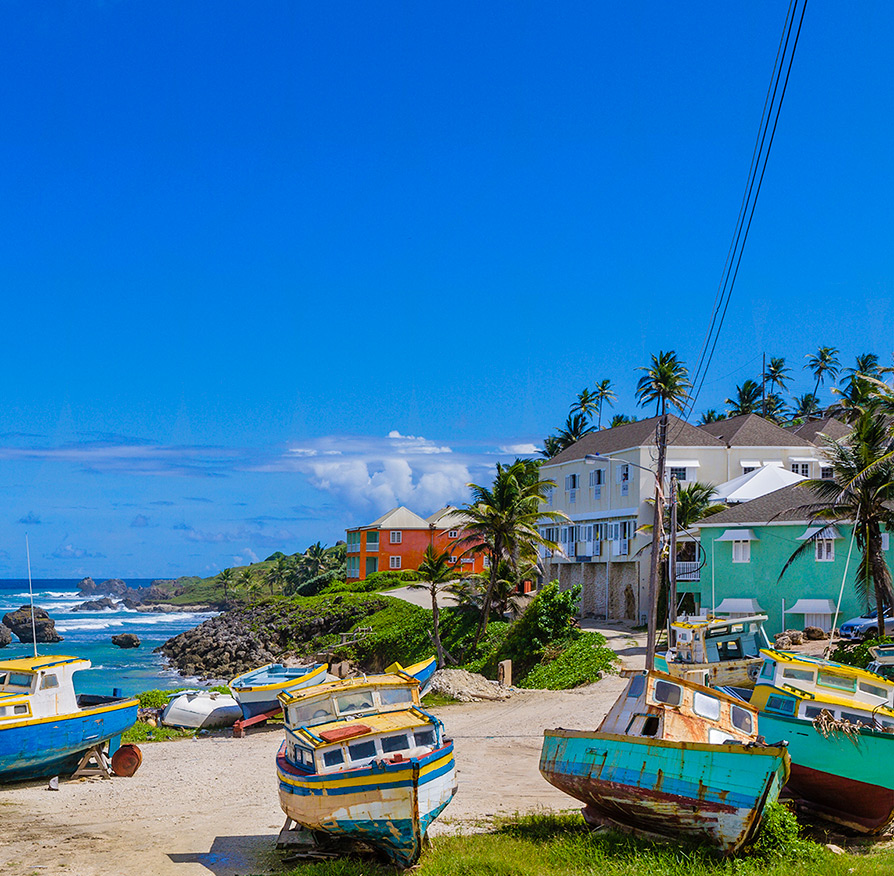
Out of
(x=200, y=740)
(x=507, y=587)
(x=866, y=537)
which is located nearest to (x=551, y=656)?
(x=507, y=587)

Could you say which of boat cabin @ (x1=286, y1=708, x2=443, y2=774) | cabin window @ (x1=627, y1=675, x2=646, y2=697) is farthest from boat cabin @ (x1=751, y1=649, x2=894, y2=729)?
boat cabin @ (x1=286, y1=708, x2=443, y2=774)

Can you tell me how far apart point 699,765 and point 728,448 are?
145ft

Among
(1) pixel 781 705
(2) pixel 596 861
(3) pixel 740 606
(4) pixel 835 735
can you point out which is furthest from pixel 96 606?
(4) pixel 835 735

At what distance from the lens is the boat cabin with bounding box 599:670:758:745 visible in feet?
48.0

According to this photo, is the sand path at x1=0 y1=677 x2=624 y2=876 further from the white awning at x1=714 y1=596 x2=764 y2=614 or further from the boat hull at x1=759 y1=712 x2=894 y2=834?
the white awning at x1=714 y1=596 x2=764 y2=614

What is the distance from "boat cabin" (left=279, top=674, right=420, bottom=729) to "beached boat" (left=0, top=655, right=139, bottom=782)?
320 inches

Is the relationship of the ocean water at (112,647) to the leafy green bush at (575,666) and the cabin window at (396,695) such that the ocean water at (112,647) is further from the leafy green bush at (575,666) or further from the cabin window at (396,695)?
the cabin window at (396,695)

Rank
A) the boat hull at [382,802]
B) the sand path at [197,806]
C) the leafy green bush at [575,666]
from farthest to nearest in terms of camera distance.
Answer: the leafy green bush at [575,666]
the sand path at [197,806]
the boat hull at [382,802]

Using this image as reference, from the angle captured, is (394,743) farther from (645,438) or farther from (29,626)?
(29,626)

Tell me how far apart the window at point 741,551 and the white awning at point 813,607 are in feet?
11.4

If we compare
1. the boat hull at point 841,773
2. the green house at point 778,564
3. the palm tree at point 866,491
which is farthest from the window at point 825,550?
the boat hull at point 841,773

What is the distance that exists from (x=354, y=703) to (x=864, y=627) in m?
28.2

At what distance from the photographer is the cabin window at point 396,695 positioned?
53.1ft

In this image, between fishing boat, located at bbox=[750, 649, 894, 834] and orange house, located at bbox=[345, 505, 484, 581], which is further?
orange house, located at bbox=[345, 505, 484, 581]
